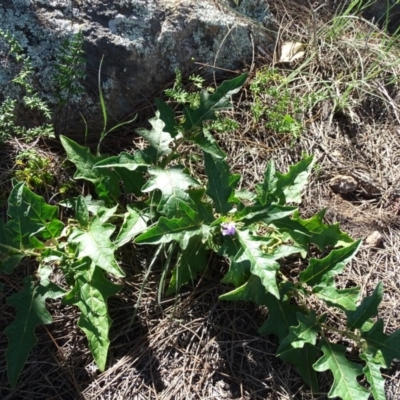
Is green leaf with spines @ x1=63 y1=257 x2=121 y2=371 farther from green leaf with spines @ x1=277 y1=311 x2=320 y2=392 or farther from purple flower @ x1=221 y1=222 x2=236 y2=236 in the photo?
green leaf with spines @ x1=277 y1=311 x2=320 y2=392

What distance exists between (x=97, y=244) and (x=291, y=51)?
149 cm

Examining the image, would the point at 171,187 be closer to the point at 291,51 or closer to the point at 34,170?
the point at 34,170

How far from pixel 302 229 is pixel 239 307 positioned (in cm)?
42

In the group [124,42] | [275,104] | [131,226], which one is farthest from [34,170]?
[275,104]

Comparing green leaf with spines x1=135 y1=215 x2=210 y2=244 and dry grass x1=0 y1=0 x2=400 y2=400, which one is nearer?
green leaf with spines x1=135 y1=215 x2=210 y2=244

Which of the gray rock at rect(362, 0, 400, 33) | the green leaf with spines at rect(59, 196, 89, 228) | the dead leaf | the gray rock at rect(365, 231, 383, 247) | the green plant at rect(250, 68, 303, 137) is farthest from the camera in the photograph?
the gray rock at rect(362, 0, 400, 33)

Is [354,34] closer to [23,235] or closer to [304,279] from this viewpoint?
[304,279]

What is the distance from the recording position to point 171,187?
2457 millimetres

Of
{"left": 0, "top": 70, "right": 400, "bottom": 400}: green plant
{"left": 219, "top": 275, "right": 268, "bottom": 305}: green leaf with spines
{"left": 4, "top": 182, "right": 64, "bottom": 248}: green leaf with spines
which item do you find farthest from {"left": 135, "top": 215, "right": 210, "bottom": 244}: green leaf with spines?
{"left": 4, "top": 182, "right": 64, "bottom": 248}: green leaf with spines

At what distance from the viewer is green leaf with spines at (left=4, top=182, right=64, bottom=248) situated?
7.66 feet

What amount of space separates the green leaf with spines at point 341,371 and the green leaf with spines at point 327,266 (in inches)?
9.5

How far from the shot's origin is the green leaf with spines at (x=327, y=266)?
2426 mm

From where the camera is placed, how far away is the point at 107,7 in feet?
9.53

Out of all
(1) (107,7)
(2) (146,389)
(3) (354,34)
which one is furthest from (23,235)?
(3) (354,34)
